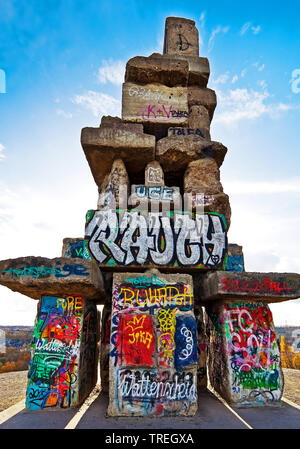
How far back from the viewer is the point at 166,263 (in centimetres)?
597

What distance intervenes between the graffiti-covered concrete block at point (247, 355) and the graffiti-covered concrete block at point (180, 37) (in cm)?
860

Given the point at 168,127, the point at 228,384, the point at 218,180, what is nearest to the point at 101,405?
the point at 228,384

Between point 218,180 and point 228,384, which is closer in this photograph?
point 228,384

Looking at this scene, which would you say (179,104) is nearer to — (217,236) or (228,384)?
(217,236)

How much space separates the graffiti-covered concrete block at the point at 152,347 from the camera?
465 cm

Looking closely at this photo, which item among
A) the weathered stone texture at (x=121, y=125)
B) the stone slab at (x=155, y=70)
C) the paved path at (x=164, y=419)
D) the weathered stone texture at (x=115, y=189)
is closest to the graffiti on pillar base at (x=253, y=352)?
the paved path at (x=164, y=419)

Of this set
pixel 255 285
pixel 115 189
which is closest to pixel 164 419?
pixel 255 285

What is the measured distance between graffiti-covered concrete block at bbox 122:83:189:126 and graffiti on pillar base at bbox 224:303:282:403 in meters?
5.68

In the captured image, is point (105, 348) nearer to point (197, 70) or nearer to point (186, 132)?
point (186, 132)

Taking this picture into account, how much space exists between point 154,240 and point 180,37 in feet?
25.7

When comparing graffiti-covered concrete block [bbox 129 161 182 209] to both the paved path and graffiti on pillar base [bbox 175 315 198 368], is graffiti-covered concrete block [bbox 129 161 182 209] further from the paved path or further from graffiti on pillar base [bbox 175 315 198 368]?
the paved path

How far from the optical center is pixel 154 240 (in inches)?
240

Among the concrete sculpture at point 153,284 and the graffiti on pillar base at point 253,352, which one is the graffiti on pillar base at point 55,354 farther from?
the graffiti on pillar base at point 253,352
